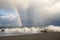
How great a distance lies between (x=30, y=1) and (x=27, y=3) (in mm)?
99

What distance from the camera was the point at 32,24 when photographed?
3.30 meters

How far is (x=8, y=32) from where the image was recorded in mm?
3104

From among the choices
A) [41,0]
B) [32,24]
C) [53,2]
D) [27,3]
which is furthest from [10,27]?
[53,2]

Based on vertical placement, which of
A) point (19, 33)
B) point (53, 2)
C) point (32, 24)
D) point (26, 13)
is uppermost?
point (53, 2)

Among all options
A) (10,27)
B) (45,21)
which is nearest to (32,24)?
(45,21)

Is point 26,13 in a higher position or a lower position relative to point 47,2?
lower

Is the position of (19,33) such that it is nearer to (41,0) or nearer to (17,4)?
(17,4)

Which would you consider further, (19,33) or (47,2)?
(47,2)

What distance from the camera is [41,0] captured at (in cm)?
337

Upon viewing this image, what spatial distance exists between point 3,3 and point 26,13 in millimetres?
666

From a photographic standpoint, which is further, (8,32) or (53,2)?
(53,2)

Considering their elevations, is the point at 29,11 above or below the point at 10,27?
above


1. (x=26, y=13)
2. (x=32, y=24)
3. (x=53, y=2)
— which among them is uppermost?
(x=53, y=2)

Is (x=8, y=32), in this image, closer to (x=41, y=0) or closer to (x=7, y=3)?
(x=7, y=3)
